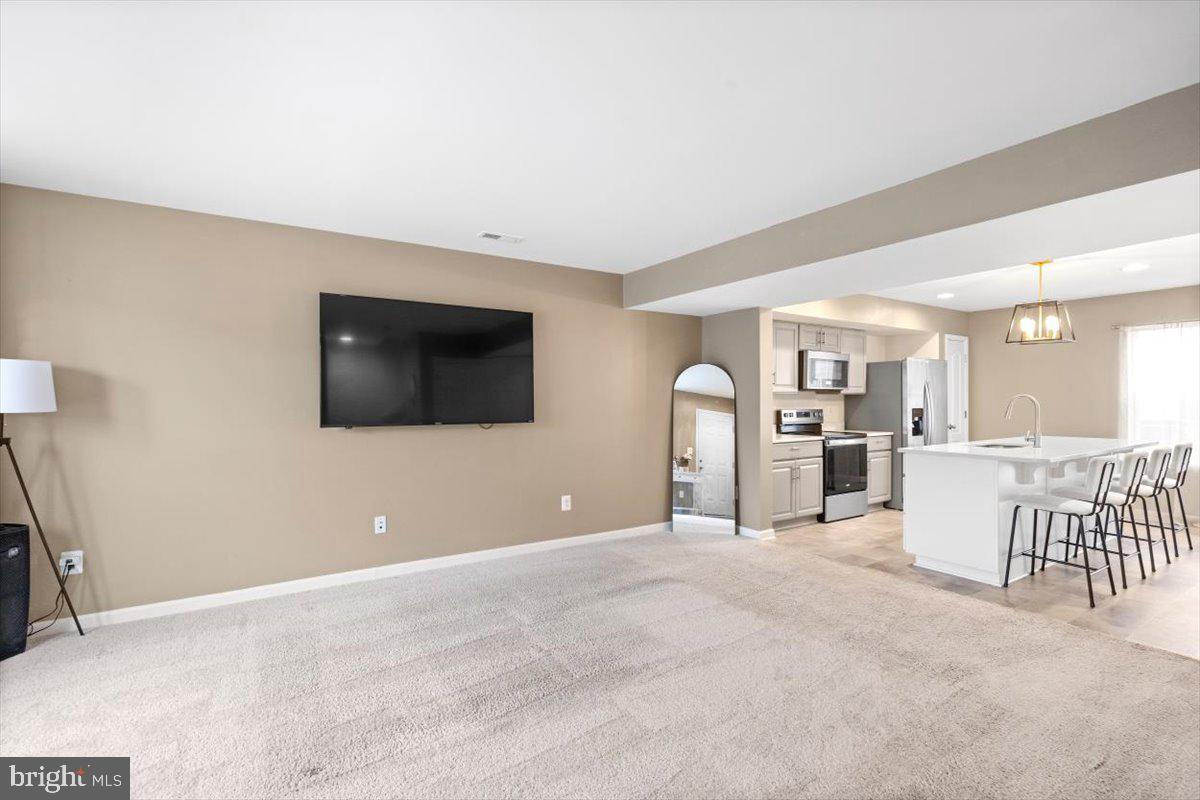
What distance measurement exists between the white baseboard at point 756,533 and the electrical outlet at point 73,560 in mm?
4738

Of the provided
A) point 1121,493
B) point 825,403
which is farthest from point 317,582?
point 1121,493

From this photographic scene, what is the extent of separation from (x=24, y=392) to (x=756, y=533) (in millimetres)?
5008

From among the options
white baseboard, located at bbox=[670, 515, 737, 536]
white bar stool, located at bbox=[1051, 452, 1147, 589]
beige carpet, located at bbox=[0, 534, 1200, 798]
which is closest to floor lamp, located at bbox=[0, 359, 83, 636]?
beige carpet, located at bbox=[0, 534, 1200, 798]

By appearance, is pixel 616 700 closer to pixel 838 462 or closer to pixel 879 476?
pixel 838 462

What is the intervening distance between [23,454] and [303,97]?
2590 millimetres

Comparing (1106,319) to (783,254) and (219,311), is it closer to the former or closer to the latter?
(783,254)

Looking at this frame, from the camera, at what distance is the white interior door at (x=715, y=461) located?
531 cm

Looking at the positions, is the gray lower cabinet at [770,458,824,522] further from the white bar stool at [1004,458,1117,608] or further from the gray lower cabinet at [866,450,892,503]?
the white bar stool at [1004,458,1117,608]

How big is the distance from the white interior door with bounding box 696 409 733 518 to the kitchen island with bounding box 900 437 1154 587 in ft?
4.95

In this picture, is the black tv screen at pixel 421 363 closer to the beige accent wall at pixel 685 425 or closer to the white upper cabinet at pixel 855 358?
the beige accent wall at pixel 685 425

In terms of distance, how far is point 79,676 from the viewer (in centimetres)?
261

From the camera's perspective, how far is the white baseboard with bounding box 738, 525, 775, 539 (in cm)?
509

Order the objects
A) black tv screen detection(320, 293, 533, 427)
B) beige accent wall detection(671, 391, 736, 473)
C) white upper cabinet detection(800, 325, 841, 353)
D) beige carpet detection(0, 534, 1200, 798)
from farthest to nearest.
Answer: white upper cabinet detection(800, 325, 841, 353) → beige accent wall detection(671, 391, 736, 473) → black tv screen detection(320, 293, 533, 427) → beige carpet detection(0, 534, 1200, 798)

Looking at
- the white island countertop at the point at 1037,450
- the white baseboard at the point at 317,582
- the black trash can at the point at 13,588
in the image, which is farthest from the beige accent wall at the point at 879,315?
the black trash can at the point at 13,588
